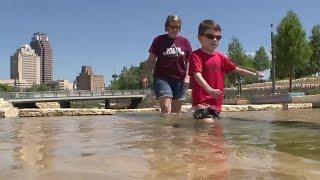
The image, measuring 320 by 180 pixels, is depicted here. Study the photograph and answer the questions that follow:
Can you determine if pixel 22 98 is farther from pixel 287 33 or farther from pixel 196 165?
pixel 196 165

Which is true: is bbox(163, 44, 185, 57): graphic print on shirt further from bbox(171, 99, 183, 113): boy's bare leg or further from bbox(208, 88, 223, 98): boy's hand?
bbox(208, 88, 223, 98): boy's hand

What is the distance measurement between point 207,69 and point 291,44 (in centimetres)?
3377

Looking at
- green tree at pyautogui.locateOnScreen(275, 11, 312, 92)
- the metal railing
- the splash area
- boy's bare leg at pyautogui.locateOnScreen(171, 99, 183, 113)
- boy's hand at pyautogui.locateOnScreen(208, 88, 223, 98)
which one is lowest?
the splash area

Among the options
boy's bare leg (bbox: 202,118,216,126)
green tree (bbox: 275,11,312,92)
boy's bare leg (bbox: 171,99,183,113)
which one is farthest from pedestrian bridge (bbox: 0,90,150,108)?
boy's bare leg (bbox: 202,118,216,126)

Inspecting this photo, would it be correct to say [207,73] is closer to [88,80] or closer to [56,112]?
[56,112]

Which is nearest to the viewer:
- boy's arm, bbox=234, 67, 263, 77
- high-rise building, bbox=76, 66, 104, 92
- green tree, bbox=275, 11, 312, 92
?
boy's arm, bbox=234, 67, 263, 77

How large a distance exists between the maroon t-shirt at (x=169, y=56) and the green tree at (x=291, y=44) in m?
32.2

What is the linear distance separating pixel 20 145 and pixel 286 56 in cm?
3652

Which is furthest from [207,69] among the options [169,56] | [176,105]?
[176,105]

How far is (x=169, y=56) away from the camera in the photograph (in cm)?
732

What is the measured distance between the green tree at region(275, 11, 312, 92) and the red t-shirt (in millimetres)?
33380

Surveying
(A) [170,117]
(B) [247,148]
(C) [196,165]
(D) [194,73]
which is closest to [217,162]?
(C) [196,165]

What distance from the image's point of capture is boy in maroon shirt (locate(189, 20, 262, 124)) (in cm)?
587

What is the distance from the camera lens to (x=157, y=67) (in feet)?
24.2
